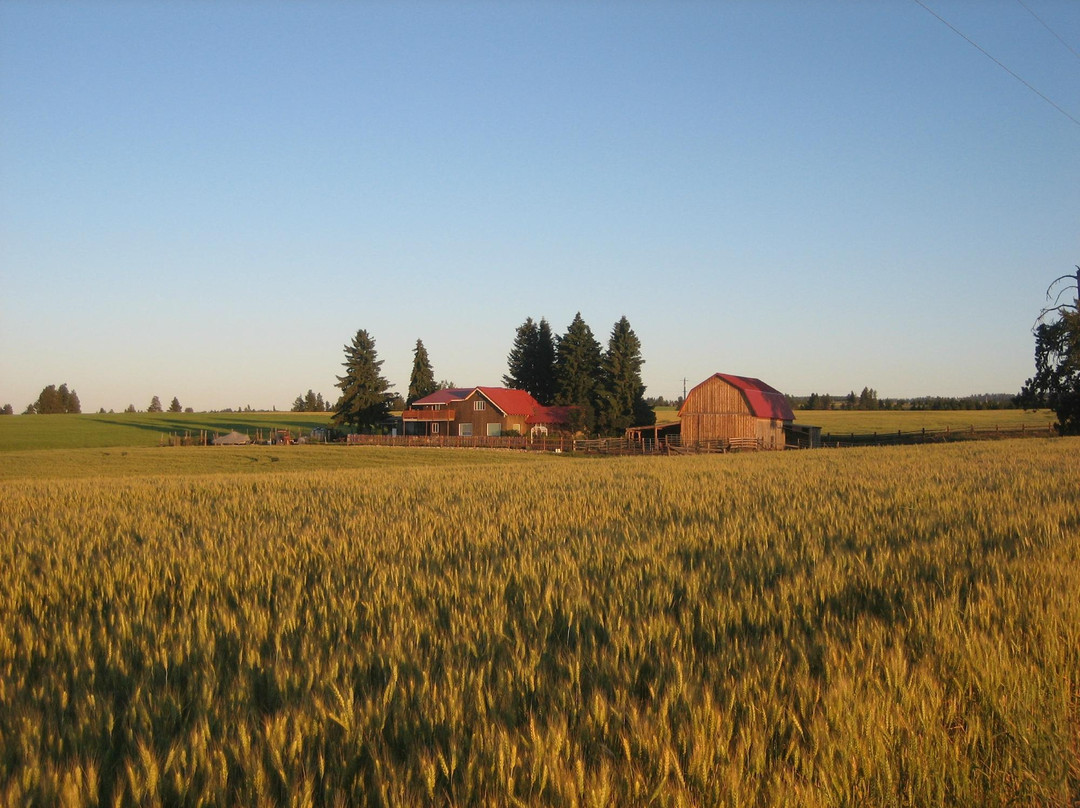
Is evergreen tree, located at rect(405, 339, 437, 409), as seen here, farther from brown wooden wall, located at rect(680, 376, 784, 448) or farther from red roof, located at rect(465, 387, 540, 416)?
brown wooden wall, located at rect(680, 376, 784, 448)

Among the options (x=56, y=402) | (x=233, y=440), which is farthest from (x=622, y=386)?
(x=56, y=402)

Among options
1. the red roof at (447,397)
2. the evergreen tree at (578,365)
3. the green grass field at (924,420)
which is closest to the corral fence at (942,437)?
the green grass field at (924,420)

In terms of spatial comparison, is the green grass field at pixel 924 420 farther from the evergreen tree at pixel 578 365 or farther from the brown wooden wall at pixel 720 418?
the brown wooden wall at pixel 720 418

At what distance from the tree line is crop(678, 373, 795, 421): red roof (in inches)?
435

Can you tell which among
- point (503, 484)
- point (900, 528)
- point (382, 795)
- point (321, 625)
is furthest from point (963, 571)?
point (503, 484)

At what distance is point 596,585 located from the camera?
5301 millimetres

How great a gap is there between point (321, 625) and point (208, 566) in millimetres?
2621

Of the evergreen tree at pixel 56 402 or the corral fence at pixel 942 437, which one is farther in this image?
the evergreen tree at pixel 56 402

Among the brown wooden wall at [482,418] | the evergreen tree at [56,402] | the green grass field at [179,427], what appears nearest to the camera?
the green grass field at [179,427]

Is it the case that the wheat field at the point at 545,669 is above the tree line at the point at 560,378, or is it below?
below

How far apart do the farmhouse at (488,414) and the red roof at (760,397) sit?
17.8 metres

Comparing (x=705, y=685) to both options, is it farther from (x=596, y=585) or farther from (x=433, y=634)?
(x=596, y=585)

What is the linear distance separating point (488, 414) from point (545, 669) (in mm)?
71942

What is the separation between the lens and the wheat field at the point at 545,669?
7.86 feet
